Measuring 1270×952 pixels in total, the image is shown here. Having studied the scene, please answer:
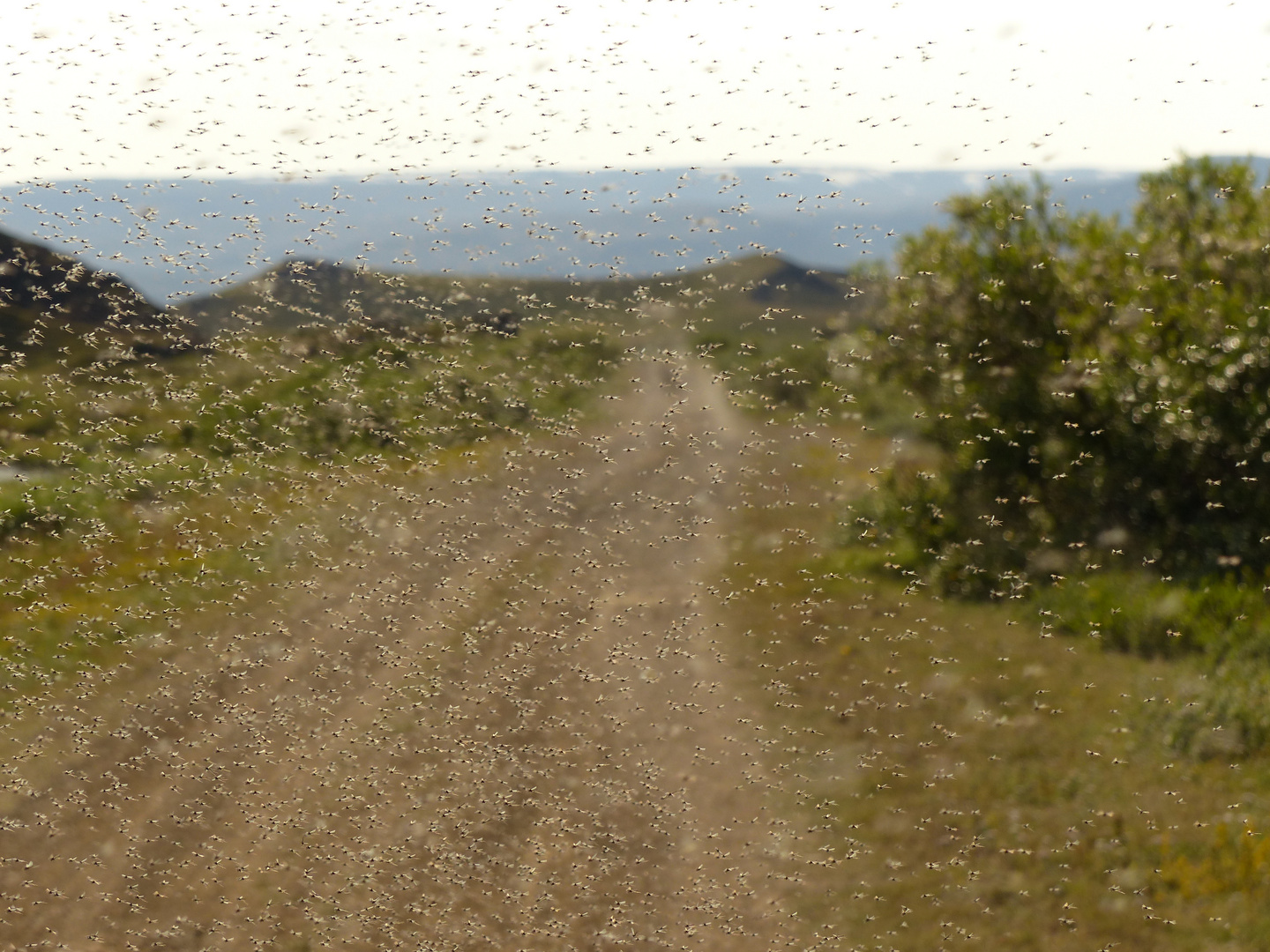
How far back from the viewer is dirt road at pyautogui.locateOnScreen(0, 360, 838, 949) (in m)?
6.23

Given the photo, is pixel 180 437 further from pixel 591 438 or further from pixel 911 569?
pixel 911 569

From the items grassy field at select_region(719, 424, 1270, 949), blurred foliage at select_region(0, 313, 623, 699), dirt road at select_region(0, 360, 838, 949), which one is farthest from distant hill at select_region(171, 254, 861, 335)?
grassy field at select_region(719, 424, 1270, 949)

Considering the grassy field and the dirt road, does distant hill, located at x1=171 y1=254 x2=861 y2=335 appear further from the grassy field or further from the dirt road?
the grassy field

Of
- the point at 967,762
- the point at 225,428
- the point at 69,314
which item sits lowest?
the point at 967,762

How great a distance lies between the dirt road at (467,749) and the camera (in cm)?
Result: 623

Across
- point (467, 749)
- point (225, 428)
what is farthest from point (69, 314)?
point (467, 749)

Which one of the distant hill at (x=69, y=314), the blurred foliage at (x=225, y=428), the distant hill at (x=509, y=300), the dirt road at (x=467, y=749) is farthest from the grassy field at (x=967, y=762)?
the distant hill at (x=69, y=314)

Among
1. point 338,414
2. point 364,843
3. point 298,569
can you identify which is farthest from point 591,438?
point 364,843

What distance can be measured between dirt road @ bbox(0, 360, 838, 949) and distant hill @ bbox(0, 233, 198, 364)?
2.20 meters

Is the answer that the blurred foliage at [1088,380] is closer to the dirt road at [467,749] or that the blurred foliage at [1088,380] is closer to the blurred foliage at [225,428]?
the dirt road at [467,749]

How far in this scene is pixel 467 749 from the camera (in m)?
7.20

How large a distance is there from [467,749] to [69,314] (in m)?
4.92

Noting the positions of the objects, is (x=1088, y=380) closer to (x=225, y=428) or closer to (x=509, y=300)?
(x=509, y=300)

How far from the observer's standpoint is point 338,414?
6453 mm
